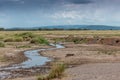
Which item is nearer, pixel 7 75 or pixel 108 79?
pixel 108 79

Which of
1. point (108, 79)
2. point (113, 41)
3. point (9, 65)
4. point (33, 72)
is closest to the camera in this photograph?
point (108, 79)

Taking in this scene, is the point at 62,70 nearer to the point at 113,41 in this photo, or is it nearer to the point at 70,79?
the point at 70,79

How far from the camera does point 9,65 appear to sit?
34656 millimetres

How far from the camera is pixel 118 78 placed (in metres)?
22.4

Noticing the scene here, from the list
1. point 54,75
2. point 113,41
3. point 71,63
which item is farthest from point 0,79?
point 113,41

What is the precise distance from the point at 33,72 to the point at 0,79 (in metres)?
4.92

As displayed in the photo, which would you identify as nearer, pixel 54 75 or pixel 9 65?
pixel 54 75

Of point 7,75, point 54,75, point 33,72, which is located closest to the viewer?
point 54,75

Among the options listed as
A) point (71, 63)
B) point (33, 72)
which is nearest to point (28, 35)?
point (71, 63)

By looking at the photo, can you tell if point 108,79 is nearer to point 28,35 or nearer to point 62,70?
point 62,70

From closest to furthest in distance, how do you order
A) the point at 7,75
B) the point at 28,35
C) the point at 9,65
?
the point at 7,75, the point at 9,65, the point at 28,35

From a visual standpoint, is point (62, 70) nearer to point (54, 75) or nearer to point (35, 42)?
point (54, 75)

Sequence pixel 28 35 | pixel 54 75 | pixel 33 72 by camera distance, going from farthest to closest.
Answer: pixel 28 35
pixel 33 72
pixel 54 75

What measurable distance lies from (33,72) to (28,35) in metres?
77.2
